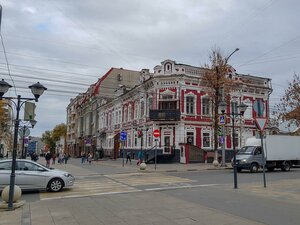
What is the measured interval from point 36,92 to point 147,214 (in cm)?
563

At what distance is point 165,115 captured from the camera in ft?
130

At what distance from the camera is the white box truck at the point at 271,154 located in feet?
90.1

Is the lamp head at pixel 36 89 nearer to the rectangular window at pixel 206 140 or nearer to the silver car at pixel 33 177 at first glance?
the silver car at pixel 33 177

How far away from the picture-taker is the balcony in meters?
39.5

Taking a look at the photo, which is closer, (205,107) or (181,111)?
(181,111)

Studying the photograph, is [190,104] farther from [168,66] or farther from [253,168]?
[253,168]

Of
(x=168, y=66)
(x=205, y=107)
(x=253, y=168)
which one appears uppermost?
(x=168, y=66)

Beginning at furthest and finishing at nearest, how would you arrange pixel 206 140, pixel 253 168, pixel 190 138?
pixel 206 140 < pixel 190 138 < pixel 253 168

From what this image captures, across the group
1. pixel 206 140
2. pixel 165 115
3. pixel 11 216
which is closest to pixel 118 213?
pixel 11 216

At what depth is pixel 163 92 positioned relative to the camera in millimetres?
41094

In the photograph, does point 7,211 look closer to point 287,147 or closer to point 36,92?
point 36,92

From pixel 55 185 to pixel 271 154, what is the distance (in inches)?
788

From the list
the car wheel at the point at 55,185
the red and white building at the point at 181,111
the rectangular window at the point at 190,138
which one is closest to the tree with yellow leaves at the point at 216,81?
the red and white building at the point at 181,111

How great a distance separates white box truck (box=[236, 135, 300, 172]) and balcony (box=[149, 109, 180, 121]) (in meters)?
11.1
